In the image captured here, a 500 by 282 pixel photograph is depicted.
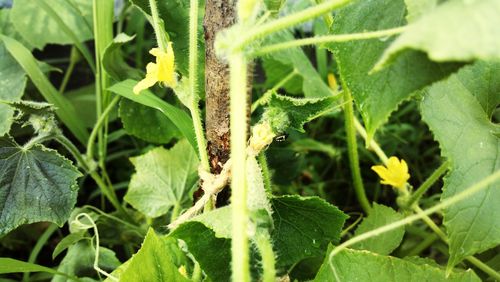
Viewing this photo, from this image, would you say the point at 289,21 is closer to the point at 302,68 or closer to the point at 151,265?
the point at 151,265

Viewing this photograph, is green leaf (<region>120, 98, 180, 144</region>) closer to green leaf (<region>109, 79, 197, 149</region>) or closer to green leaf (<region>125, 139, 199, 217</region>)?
green leaf (<region>125, 139, 199, 217</region>)

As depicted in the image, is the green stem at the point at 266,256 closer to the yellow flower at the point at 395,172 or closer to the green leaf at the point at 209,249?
the green leaf at the point at 209,249

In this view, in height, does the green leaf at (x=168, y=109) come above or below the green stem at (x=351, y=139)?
above

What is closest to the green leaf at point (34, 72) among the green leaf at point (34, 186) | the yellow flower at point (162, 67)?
the green leaf at point (34, 186)

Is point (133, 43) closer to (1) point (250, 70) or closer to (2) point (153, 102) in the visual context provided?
(2) point (153, 102)

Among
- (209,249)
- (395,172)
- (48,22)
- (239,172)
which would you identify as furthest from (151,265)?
(48,22)
